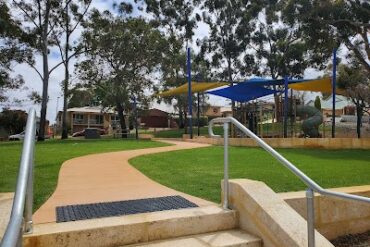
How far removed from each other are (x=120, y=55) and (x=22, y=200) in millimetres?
26606

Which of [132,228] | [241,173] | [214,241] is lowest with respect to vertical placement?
[214,241]

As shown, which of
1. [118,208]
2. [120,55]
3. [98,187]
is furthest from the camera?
[120,55]

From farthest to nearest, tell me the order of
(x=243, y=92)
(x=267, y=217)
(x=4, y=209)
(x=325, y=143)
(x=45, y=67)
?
(x=45, y=67) → (x=243, y=92) → (x=325, y=143) → (x=267, y=217) → (x=4, y=209)

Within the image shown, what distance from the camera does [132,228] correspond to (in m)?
3.89

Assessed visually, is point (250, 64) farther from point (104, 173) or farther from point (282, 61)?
point (104, 173)

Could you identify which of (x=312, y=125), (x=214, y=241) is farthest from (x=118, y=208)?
(x=312, y=125)

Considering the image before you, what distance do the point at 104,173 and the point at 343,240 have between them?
14.3ft

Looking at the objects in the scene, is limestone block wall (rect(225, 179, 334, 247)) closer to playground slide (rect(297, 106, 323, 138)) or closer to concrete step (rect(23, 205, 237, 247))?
concrete step (rect(23, 205, 237, 247))

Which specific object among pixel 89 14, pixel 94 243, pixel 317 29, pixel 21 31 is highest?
pixel 89 14

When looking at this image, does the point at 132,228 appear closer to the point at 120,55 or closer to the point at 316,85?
the point at 316,85

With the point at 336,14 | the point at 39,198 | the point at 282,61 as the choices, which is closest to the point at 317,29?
the point at 336,14

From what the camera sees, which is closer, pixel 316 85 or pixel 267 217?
pixel 267 217

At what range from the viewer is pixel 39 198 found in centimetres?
530

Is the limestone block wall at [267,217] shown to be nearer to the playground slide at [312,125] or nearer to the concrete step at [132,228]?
the concrete step at [132,228]
